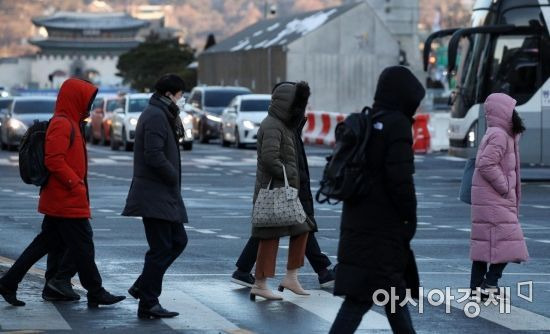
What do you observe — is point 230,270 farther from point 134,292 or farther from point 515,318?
point 515,318

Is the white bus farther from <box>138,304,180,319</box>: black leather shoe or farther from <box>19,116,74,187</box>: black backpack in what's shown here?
<box>138,304,180,319</box>: black leather shoe

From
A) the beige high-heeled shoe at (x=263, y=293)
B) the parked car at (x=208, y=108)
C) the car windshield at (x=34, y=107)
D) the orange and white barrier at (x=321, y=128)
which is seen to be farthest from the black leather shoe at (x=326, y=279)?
the parked car at (x=208, y=108)

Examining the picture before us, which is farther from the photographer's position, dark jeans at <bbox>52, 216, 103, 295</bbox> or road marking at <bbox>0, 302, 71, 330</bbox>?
dark jeans at <bbox>52, 216, 103, 295</bbox>

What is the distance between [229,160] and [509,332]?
2768cm

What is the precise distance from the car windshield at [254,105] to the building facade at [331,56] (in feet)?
98.3

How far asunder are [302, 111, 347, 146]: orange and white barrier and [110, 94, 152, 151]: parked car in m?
5.51

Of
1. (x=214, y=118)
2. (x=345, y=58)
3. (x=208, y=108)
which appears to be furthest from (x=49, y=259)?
(x=345, y=58)

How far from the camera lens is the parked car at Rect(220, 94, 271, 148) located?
45938 mm

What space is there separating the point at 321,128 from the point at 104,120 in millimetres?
6552

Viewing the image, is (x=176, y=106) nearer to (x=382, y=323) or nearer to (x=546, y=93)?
(x=382, y=323)

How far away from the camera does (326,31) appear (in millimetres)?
79250

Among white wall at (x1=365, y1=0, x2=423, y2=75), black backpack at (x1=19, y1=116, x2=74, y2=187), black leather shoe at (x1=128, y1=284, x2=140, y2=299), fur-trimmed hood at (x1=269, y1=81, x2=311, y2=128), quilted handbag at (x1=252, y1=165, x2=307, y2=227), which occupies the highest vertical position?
white wall at (x1=365, y1=0, x2=423, y2=75)

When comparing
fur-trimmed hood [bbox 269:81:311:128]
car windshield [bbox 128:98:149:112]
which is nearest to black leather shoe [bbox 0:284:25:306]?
fur-trimmed hood [bbox 269:81:311:128]

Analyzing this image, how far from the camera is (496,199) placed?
12898 mm
